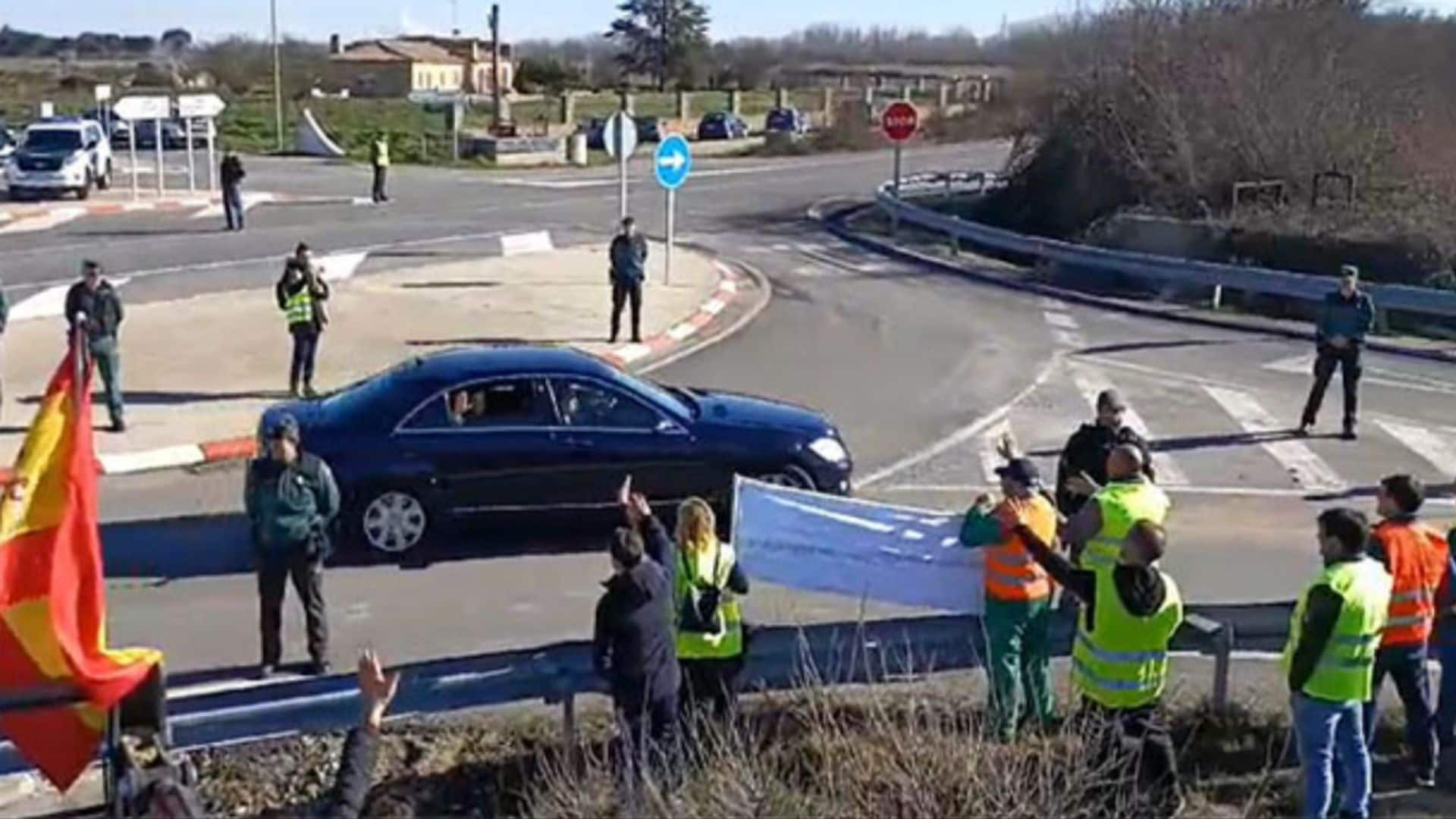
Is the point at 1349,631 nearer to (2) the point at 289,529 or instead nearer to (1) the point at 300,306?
(2) the point at 289,529

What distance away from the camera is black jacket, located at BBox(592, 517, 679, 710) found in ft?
26.3

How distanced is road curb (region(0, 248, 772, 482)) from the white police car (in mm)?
17395

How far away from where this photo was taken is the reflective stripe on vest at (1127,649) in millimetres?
7676

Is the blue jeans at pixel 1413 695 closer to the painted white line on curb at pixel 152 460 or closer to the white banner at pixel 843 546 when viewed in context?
the white banner at pixel 843 546

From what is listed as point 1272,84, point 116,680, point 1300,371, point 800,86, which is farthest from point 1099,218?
point 800,86

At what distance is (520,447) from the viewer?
13188mm

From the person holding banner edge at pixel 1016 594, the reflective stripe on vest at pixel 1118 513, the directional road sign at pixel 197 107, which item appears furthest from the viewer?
the directional road sign at pixel 197 107

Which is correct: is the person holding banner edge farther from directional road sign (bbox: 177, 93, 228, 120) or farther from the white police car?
A: the white police car

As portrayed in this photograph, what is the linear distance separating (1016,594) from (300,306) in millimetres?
11199

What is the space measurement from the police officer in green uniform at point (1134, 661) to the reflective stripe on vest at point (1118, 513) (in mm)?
87

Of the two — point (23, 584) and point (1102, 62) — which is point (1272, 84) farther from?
point (23, 584)

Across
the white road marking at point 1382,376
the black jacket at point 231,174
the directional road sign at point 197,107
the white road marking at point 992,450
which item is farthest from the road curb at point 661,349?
the directional road sign at point 197,107

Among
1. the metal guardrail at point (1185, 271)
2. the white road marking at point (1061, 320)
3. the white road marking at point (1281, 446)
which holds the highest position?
the metal guardrail at point (1185, 271)

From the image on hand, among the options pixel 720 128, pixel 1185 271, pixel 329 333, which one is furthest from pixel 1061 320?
pixel 720 128
